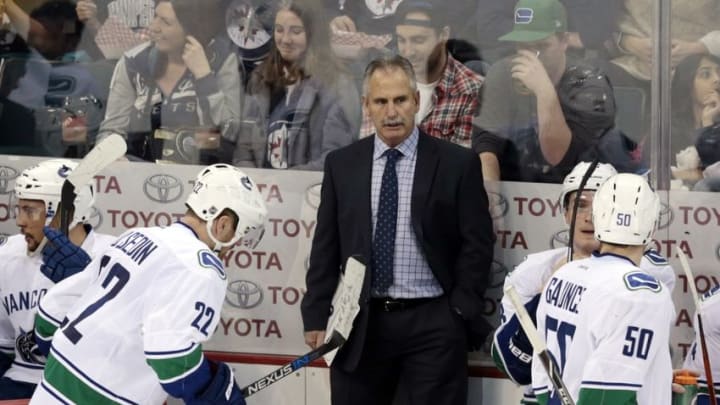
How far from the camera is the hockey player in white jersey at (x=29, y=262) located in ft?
20.0

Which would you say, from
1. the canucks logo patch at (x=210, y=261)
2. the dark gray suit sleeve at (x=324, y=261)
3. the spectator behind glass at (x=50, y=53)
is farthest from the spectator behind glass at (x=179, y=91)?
the canucks logo patch at (x=210, y=261)

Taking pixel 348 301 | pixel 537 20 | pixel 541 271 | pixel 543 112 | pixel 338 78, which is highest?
pixel 537 20

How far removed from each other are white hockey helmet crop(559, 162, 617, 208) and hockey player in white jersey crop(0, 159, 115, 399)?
5.62 feet

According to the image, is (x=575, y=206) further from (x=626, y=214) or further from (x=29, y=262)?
(x=29, y=262)

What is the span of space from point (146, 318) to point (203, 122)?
1.87 metres

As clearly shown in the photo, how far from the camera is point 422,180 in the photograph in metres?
5.93

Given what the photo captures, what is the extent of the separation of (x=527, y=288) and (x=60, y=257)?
5.36 feet

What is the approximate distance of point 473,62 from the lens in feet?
20.2

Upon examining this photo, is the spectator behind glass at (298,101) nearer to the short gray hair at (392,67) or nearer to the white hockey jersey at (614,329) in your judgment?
the short gray hair at (392,67)

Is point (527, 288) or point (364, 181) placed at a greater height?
point (364, 181)

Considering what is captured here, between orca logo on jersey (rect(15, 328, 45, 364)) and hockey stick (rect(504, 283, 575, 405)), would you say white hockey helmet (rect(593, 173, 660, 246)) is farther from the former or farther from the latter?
orca logo on jersey (rect(15, 328, 45, 364))

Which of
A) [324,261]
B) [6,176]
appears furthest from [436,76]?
[6,176]

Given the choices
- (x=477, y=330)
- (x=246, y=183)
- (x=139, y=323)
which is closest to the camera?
(x=139, y=323)

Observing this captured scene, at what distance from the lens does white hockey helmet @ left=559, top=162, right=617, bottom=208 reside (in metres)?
5.67
